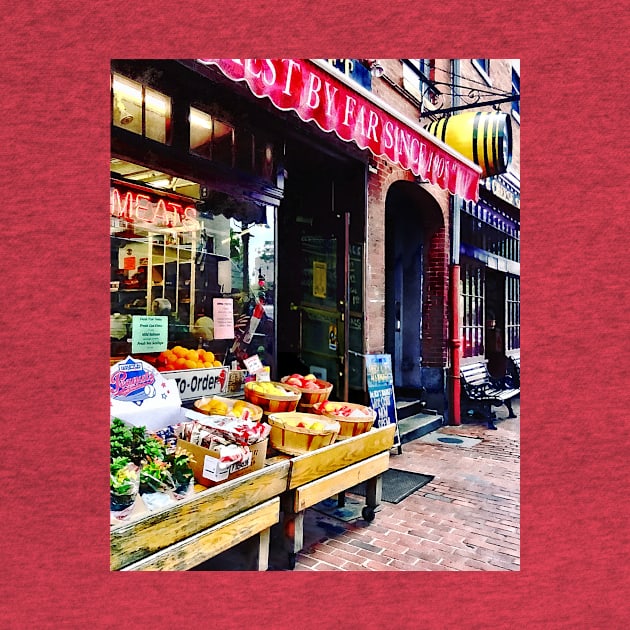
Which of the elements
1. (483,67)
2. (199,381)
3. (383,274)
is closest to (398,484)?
(199,381)

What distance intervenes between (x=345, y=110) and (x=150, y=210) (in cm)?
166

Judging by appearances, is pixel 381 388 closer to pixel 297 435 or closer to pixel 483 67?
pixel 297 435

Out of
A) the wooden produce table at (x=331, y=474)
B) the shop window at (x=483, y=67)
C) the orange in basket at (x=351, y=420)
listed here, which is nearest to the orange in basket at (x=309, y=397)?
the orange in basket at (x=351, y=420)

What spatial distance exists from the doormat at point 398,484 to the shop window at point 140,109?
3.58 meters

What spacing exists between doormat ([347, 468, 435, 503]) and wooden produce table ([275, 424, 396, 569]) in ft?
2.06

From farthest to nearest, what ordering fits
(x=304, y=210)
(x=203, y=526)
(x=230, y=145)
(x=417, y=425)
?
(x=417, y=425), (x=304, y=210), (x=230, y=145), (x=203, y=526)

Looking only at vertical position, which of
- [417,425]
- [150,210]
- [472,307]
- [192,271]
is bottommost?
[417,425]

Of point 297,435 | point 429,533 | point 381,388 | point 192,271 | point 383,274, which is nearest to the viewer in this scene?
Result: point 297,435

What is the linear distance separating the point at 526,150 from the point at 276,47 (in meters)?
1.45

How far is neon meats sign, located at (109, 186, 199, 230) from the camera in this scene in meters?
3.73

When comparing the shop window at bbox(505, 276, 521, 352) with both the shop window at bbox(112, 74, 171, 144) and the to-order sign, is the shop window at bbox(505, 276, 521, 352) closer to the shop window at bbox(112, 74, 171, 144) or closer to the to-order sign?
the to-order sign

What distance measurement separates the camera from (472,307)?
960 centimetres

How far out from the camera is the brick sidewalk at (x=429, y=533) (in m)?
3.47

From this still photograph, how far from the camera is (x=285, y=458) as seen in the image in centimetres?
347
